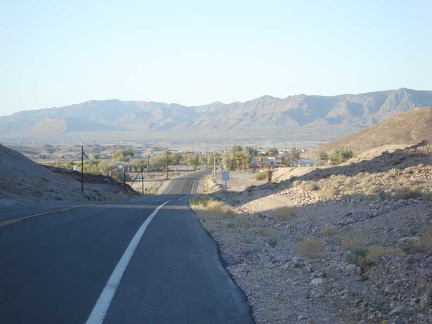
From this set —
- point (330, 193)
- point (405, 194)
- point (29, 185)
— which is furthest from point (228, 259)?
point (29, 185)

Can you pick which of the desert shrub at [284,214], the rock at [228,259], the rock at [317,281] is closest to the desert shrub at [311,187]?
the desert shrub at [284,214]

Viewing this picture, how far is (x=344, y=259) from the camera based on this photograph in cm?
1145

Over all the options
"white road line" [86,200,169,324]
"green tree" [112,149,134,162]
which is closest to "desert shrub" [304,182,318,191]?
"white road line" [86,200,169,324]

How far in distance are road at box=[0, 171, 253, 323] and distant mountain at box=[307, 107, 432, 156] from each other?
6945cm

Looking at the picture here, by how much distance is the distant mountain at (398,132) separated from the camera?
81250mm

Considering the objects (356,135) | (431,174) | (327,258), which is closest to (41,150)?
(356,135)

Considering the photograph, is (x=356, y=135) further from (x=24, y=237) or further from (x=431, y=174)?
(x=24, y=237)

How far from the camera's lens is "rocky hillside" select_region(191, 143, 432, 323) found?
800 centimetres

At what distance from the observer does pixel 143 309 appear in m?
8.00

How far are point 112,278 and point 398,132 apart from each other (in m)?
82.7

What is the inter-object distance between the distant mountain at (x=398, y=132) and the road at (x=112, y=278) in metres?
69.5

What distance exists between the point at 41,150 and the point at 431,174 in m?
163

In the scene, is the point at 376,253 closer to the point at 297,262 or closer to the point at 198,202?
the point at 297,262

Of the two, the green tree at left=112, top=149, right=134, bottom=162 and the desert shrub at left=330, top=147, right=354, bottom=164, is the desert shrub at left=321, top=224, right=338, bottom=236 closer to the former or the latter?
the desert shrub at left=330, top=147, right=354, bottom=164
